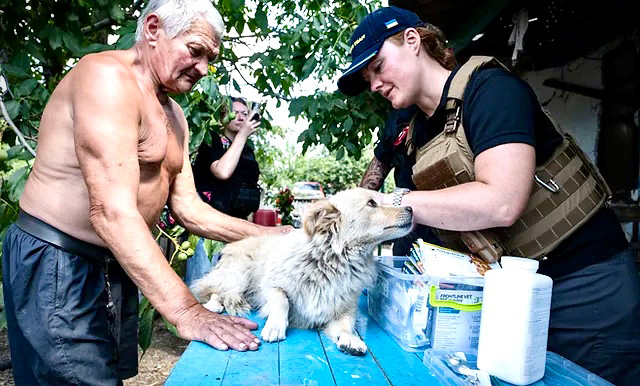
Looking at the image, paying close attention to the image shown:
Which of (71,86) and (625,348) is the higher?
(71,86)

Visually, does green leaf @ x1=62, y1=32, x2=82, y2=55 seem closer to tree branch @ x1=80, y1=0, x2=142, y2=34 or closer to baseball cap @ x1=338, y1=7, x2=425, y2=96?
tree branch @ x1=80, y1=0, x2=142, y2=34

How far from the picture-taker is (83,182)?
6.28 feet

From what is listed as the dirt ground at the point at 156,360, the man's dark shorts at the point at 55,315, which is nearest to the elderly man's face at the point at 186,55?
the man's dark shorts at the point at 55,315

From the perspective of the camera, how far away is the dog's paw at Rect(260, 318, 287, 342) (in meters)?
1.80

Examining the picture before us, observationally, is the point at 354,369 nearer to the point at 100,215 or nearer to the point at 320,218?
the point at 320,218

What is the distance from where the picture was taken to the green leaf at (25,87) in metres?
2.71

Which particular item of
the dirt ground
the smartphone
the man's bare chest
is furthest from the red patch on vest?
the dirt ground

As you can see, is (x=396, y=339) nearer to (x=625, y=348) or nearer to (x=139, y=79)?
(x=625, y=348)

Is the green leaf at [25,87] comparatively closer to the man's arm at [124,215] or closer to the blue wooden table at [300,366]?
the man's arm at [124,215]

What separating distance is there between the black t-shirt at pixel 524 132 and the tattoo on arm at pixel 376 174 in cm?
159

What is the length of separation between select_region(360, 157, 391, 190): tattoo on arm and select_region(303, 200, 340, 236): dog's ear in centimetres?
107

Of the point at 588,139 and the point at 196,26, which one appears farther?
the point at 588,139

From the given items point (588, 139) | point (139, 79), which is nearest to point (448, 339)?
point (139, 79)

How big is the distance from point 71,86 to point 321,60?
243cm
